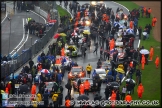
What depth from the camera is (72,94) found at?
43844mm

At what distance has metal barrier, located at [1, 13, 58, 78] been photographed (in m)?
48.4

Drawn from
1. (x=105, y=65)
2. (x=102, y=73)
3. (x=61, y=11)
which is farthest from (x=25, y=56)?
(x=61, y=11)

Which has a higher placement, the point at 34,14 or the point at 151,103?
the point at 34,14

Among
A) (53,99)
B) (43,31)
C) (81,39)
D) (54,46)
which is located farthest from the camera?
(43,31)

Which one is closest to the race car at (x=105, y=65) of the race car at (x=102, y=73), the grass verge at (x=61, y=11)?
the race car at (x=102, y=73)

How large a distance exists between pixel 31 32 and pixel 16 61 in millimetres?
16043

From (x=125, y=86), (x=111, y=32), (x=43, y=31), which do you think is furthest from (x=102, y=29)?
(x=125, y=86)

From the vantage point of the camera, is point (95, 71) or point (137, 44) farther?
point (137, 44)

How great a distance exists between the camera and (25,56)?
173 ft

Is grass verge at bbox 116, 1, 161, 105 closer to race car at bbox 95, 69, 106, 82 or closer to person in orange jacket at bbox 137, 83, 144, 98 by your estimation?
person in orange jacket at bbox 137, 83, 144, 98

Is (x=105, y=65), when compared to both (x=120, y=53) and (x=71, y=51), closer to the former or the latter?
(x=120, y=53)

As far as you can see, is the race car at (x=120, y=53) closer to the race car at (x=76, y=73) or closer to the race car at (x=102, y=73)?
the race car at (x=102, y=73)

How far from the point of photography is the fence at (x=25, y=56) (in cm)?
4840

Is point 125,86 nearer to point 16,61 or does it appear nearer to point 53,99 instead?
point 53,99
